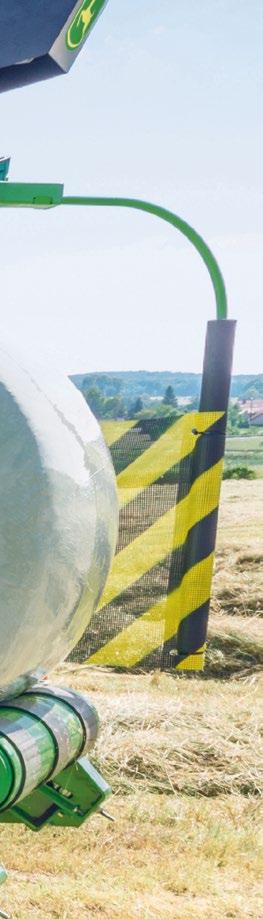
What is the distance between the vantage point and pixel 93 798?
3.39 metres

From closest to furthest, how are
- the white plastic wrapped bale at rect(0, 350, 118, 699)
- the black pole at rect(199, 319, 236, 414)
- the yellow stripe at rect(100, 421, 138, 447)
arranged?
the white plastic wrapped bale at rect(0, 350, 118, 699)
the black pole at rect(199, 319, 236, 414)
the yellow stripe at rect(100, 421, 138, 447)

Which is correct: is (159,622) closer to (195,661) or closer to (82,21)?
(195,661)

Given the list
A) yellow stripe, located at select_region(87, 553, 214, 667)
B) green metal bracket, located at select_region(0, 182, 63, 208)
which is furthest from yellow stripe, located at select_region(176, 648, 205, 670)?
green metal bracket, located at select_region(0, 182, 63, 208)

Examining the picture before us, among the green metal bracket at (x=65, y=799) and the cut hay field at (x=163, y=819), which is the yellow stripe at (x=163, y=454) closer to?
the green metal bracket at (x=65, y=799)

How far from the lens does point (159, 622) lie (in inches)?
155

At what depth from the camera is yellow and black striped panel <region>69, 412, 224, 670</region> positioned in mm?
3793

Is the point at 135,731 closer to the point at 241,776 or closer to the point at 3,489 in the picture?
the point at 241,776

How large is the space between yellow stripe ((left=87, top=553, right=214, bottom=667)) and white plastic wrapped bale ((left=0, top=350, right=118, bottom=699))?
1.96ft

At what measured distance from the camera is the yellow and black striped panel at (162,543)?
3793mm

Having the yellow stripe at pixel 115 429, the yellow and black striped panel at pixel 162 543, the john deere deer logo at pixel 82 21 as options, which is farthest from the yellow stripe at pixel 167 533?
the john deere deer logo at pixel 82 21

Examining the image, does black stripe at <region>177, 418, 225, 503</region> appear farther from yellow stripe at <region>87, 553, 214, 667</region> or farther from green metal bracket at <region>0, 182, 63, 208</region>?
green metal bracket at <region>0, 182, 63, 208</region>

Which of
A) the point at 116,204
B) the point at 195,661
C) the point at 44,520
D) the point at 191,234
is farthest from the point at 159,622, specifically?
the point at 116,204

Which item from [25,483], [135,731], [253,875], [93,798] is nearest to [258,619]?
[135,731]

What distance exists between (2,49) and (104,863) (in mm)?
3165
